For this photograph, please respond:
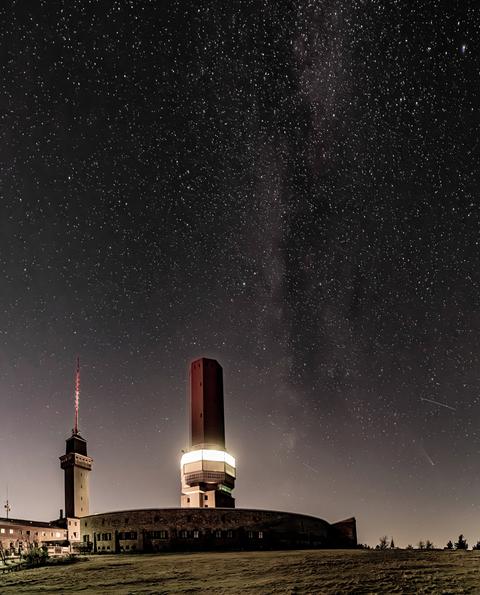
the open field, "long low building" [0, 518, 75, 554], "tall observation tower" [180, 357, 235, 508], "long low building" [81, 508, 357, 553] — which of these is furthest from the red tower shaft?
the open field

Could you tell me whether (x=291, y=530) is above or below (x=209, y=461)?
below

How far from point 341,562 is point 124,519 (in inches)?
1324

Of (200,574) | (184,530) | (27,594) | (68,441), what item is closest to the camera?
(27,594)

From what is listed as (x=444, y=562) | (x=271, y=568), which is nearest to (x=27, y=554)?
(x=271, y=568)

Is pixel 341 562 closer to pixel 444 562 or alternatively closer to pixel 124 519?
pixel 444 562

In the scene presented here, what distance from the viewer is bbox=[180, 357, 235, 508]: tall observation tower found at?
81.0 m

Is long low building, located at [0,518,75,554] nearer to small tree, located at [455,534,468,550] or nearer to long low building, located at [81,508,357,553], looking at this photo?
long low building, located at [81,508,357,553]

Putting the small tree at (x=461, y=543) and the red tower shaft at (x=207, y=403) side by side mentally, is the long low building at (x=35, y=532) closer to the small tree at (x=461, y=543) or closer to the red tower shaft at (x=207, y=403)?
the red tower shaft at (x=207, y=403)

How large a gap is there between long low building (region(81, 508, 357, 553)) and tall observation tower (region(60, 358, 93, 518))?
24541mm

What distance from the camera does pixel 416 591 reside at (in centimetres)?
2686

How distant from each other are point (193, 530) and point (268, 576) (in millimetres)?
32280

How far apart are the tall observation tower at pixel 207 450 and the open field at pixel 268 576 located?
37.4m

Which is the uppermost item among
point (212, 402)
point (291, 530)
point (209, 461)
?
point (212, 402)

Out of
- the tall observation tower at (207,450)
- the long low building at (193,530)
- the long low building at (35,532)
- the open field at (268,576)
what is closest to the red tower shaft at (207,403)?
the tall observation tower at (207,450)
